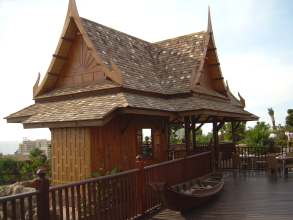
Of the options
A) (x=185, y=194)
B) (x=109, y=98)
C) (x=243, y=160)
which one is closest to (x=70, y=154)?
(x=109, y=98)

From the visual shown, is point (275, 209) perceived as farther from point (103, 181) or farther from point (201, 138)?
point (201, 138)

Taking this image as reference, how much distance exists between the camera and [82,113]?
1108 centimetres

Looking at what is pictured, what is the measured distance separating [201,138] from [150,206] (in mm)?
22757

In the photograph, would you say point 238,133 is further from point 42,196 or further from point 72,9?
point 42,196

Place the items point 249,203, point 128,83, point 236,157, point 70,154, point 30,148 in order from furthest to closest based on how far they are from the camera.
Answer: point 30,148 < point 236,157 < point 128,83 < point 70,154 < point 249,203

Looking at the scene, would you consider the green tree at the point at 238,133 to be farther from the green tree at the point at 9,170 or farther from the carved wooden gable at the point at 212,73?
the green tree at the point at 9,170

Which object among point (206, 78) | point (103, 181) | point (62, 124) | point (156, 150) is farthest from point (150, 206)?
point (206, 78)

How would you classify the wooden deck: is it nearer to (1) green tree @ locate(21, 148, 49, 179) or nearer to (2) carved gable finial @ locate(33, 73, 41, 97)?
(1) green tree @ locate(21, 148, 49, 179)

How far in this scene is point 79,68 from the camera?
44.7ft

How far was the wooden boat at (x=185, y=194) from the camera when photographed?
312 inches

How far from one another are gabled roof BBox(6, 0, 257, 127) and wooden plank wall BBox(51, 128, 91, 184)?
2.07 feet

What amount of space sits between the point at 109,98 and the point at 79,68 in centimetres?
251

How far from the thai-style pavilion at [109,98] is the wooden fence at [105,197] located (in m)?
2.28

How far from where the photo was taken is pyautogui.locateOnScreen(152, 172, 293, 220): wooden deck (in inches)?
339
